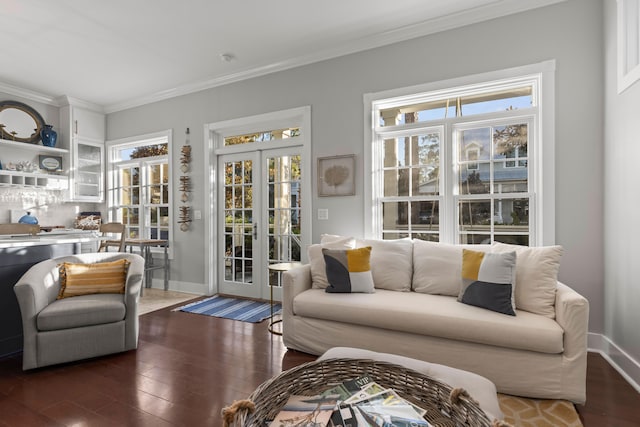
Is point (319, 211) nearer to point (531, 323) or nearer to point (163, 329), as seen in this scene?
point (163, 329)

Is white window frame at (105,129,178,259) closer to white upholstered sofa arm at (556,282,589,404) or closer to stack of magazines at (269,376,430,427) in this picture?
stack of magazines at (269,376,430,427)

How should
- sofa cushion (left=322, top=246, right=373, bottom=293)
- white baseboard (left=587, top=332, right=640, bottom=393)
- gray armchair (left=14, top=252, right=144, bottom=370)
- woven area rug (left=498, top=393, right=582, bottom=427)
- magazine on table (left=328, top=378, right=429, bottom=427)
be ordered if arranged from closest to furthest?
magazine on table (left=328, top=378, right=429, bottom=427) < woven area rug (left=498, top=393, right=582, bottom=427) < white baseboard (left=587, top=332, right=640, bottom=393) < gray armchair (left=14, top=252, right=144, bottom=370) < sofa cushion (left=322, top=246, right=373, bottom=293)

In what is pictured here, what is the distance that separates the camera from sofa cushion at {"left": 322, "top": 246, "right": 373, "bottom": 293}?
2.81 m

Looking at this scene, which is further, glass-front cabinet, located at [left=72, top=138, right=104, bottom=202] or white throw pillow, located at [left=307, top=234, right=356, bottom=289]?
glass-front cabinet, located at [left=72, top=138, right=104, bottom=202]

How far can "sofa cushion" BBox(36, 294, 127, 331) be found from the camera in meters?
2.44

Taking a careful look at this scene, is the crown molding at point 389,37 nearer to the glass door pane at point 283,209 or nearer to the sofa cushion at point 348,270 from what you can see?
the glass door pane at point 283,209

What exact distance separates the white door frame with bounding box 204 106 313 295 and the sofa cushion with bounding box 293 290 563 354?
1.39 metres

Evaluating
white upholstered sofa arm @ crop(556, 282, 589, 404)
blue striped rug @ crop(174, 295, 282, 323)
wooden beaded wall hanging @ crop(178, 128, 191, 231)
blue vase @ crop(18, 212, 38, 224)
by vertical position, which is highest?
wooden beaded wall hanging @ crop(178, 128, 191, 231)

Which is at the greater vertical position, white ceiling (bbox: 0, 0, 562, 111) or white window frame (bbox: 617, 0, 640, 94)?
white ceiling (bbox: 0, 0, 562, 111)

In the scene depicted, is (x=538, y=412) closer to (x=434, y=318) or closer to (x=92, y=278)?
(x=434, y=318)

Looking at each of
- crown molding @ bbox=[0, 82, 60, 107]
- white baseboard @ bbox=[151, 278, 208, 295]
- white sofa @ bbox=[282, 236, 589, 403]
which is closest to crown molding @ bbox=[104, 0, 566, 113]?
crown molding @ bbox=[0, 82, 60, 107]

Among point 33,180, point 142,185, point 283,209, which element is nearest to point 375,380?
point 283,209

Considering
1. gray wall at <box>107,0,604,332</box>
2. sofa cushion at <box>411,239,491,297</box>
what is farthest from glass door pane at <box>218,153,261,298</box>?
sofa cushion at <box>411,239,491,297</box>

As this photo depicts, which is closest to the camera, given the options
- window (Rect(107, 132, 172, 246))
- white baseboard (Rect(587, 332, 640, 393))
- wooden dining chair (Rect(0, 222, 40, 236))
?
white baseboard (Rect(587, 332, 640, 393))
